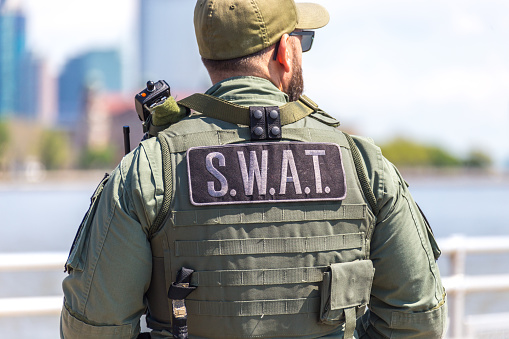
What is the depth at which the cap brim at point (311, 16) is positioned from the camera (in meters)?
1.96

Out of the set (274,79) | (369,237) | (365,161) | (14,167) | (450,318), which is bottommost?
(14,167)

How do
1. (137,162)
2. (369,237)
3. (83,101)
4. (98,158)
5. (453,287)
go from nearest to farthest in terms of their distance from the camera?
1. (137,162)
2. (369,237)
3. (453,287)
4. (98,158)
5. (83,101)

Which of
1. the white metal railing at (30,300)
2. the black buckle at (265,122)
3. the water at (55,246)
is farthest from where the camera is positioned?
the water at (55,246)

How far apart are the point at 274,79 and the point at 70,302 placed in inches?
35.6

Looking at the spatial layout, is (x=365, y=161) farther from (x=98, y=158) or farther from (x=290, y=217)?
(x=98, y=158)

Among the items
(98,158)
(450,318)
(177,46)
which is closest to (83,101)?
(98,158)

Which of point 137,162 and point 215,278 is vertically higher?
point 137,162

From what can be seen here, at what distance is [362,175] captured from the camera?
1750mm

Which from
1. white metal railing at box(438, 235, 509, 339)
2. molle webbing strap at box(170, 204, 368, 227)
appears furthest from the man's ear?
white metal railing at box(438, 235, 509, 339)

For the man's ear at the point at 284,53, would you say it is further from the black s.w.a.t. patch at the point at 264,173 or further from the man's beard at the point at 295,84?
the black s.w.a.t. patch at the point at 264,173

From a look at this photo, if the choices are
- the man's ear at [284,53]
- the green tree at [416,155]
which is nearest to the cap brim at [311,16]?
the man's ear at [284,53]

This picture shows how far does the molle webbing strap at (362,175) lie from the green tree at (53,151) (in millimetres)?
110680

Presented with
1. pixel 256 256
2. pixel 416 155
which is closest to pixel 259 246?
pixel 256 256

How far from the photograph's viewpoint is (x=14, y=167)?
109 m
